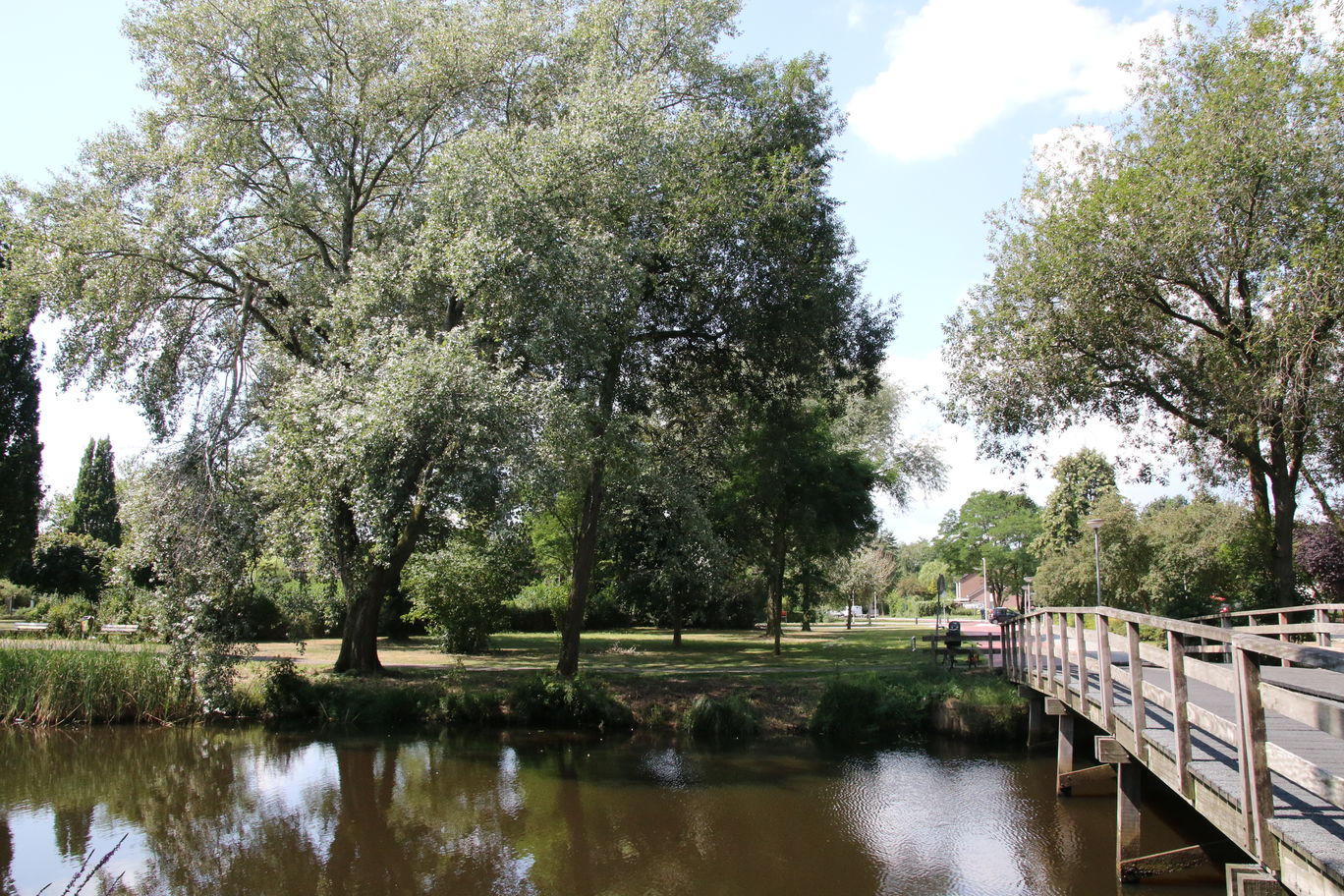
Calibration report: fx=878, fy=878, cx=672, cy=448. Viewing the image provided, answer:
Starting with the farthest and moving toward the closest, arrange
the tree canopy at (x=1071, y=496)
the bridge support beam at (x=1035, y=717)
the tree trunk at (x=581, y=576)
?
1. the tree canopy at (x=1071, y=496)
2. the tree trunk at (x=581, y=576)
3. the bridge support beam at (x=1035, y=717)

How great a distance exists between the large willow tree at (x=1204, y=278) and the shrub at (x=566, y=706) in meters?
11.6

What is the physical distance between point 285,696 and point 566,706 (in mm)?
5591

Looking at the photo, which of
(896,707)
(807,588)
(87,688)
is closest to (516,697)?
(896,707)

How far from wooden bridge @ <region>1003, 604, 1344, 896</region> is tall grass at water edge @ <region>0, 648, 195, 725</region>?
16.1 meters

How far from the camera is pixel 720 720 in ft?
56.2

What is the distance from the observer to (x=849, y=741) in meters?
16.7

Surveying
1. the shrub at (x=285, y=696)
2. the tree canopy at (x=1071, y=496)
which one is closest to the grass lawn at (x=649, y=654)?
the shrub at (x=285, y=696)

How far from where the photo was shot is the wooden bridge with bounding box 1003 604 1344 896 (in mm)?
4660

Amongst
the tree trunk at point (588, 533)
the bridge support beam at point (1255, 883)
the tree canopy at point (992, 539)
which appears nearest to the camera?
the bridge support beam at point (1255, 883)

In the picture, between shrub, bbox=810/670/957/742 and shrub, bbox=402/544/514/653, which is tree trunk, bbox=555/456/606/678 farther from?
shrub, bbox=810/670/957/742

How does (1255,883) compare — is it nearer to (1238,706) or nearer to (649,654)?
(1238,706)

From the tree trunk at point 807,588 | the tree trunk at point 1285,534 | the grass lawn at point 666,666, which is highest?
the tree trunk at point 1285,534

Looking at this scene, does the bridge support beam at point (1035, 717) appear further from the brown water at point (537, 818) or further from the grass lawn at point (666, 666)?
the grass lawn at point (666, 666)

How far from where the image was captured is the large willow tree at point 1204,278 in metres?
16.8
